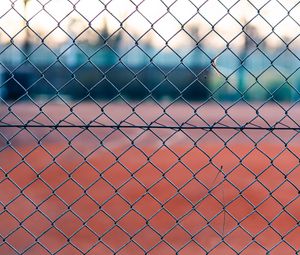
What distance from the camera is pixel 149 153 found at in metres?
5.66

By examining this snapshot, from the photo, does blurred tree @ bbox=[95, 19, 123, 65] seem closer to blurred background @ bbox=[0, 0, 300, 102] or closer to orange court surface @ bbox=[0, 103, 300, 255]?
blurred background @ bbox=[0, 0, 300, 102]

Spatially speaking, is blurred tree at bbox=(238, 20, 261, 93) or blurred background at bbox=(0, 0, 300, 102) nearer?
blurred background at bbox=(0, 0, 300, 102)

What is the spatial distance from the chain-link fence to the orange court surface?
0.5 inches

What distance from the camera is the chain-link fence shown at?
7.87 feet

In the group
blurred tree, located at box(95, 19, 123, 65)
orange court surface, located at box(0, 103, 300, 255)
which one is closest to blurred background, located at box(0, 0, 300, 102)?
blurred tree, located at box(95, 19, 123, 65)

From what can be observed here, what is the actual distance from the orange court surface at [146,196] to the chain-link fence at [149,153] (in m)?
0.01

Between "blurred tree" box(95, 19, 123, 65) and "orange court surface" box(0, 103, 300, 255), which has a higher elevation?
"blurred tree" box(95, 19, 123, 65)

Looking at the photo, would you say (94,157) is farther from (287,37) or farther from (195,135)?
(287,37)

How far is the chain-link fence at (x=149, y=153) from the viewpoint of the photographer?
7.87 feet

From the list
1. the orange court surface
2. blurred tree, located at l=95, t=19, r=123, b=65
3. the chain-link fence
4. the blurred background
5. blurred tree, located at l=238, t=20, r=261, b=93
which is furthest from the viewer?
blurred tree, located at l=238, t=20, r=261, b=93

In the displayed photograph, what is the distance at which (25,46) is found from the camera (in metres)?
5.42

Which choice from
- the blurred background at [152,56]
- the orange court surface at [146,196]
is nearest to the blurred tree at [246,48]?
the blurred background at [152,56]

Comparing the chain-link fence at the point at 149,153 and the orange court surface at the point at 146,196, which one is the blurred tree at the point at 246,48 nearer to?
the chain-link fence at the point at 149,153

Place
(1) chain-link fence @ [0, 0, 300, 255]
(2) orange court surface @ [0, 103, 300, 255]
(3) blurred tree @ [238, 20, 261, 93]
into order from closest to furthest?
(2) orange court surface @ [0, 103, 300, 255], (1) chain-link fence @ [0, 0, 300, 255], (3) blurred tree @ [238, 20, 261, 93]
